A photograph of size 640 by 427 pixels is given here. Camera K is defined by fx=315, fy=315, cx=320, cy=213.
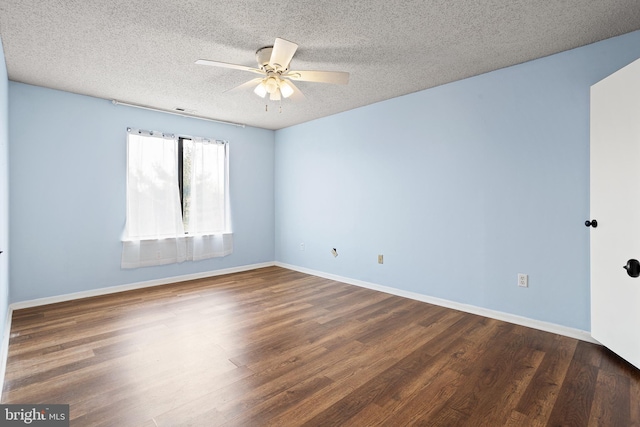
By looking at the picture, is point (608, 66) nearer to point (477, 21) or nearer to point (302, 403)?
point (477, 21)

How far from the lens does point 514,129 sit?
9.99 ft

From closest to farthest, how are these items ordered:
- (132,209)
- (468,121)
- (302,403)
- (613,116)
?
(302,403)
(613,116)
(468,121)
(132,209)

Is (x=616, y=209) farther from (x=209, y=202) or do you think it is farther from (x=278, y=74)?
(x=209, y=202)

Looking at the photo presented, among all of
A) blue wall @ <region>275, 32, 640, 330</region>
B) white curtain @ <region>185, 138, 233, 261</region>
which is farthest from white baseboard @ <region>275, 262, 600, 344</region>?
white curtain @ <region>185, 138, 233, 261</region>

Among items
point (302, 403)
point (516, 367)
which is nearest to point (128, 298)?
point (302, 403)

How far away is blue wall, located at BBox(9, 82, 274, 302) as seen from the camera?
350 cm

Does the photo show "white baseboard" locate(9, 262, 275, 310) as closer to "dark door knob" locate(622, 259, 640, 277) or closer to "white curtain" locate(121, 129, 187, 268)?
"white curtain" locate(121, 129, 187, 268)

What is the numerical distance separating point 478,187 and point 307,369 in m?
2.47

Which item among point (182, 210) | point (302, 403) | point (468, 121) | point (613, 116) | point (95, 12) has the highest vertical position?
point (95, 12)

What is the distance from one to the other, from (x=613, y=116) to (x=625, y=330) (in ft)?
5.05

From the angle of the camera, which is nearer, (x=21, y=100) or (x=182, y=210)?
(x=21, y=100)

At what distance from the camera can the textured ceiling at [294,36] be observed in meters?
2.13

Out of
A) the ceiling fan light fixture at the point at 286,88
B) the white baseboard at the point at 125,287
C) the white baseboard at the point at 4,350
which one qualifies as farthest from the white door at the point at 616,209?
the white baseboard at the point at 125,287

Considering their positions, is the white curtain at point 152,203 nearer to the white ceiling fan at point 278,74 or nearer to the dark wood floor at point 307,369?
the dark wood floor at point 307,369
